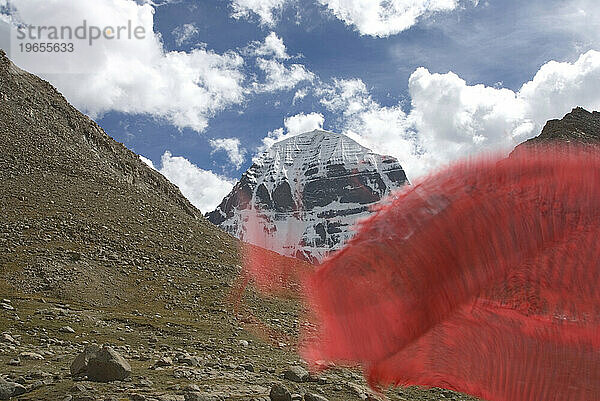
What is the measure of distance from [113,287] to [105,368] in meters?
16.1

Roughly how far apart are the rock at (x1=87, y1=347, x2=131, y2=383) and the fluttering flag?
5.53 m

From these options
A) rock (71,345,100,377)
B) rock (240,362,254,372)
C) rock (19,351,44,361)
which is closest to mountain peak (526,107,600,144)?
rock (71,345,100,377)

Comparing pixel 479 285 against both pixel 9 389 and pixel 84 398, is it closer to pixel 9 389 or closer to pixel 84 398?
pixel 84 398

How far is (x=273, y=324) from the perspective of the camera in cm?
1870

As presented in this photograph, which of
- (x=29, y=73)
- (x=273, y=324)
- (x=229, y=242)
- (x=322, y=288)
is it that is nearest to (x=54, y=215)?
(x=229, y=242)

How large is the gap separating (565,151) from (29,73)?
49528 mm

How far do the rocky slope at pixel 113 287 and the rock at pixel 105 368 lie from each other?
0.02 m

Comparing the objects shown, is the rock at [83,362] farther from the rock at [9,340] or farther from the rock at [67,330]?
the rock at [67,330]

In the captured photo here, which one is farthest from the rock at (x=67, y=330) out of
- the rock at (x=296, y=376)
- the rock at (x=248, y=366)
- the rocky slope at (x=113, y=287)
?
the rock at (x=296, y=376)

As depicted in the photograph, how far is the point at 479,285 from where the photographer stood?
1.82m

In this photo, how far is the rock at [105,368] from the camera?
651 cm

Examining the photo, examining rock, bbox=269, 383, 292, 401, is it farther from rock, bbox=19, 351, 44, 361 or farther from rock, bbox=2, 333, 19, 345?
rock, bbox=2, 333, 19, 345

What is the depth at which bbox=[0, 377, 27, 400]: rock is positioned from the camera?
5.64 m

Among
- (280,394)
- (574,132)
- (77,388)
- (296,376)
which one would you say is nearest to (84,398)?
(77,388)
